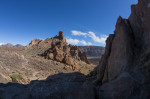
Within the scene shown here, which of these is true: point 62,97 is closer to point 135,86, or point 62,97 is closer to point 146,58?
point 135,86

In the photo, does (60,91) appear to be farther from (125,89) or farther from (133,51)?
(133,51)

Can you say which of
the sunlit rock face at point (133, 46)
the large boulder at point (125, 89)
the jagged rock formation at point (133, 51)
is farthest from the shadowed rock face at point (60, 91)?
the sunlit rock face at point (133, 46)

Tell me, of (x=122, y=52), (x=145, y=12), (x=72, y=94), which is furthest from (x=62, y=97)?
(x=145, y=12)

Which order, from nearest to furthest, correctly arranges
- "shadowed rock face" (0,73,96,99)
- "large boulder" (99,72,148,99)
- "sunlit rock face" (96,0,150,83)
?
"large boulder" (99,72,148,99)
"shadowed rock face" (0,73,96,99)
"sunlit rock face" (96,0,150,83)

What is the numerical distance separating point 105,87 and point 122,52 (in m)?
2.27

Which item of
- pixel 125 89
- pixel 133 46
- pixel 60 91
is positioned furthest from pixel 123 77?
pixel 60 91

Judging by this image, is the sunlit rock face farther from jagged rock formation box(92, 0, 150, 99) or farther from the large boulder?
the large boulder

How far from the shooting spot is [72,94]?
539cm

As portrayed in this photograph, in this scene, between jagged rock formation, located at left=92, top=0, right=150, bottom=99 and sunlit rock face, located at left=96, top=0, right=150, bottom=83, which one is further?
sunlit rock face, located at left=96, top=0, right=150, bottom=83

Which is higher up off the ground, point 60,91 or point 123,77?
point 123,77

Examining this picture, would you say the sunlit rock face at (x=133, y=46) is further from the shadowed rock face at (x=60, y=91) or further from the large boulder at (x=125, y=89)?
the shadowed rock face at (x=60, y=91)

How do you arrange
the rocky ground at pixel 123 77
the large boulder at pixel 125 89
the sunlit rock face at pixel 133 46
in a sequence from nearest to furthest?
the large boulder at pixel 125 89, the rocky ground at pixel 123 77, the sunlit rock face at pixel 133 46

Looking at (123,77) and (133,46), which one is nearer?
(123,77)

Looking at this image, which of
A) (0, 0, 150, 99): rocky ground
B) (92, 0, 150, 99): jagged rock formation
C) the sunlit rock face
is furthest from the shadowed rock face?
the sunlit rock face
